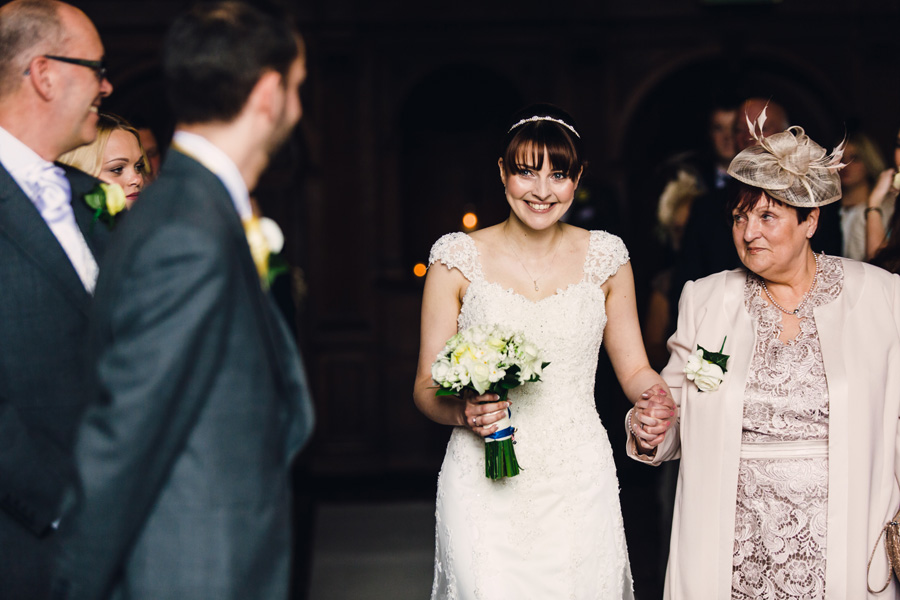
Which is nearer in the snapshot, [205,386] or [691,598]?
[205,386]

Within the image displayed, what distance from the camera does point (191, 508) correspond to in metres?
1.70

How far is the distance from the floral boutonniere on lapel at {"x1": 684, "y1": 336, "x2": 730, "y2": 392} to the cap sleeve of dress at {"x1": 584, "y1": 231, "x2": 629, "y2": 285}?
440mm

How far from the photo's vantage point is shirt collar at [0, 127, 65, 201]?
223 cm

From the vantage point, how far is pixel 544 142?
3.02 meters

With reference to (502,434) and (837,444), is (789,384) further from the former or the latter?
(502,434)

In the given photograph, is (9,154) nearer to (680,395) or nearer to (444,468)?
(444,468)

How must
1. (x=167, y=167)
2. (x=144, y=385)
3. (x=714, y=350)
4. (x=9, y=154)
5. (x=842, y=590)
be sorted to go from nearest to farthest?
(x=144, y=385), (x=167, y=167), (x=9, y=154), (x=842, y=590), (x=714, y=350)

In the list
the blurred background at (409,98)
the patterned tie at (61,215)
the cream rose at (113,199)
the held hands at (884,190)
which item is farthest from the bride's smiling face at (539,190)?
the blurred background at (409,98)

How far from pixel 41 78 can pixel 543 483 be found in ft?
6.32

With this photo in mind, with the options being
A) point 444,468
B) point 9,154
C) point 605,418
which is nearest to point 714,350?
point 444,468

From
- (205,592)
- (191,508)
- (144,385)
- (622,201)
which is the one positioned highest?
(622,201)

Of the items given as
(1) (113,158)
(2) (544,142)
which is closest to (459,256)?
(2) (544,142)

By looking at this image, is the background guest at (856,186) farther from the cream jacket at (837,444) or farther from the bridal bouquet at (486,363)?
the bridal bouquet at (486,363)

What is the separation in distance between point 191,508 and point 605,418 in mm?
3047
